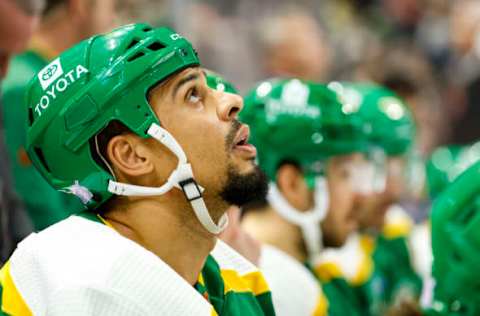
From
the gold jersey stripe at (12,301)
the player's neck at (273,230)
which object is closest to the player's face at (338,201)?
the player's neck at (273,230)

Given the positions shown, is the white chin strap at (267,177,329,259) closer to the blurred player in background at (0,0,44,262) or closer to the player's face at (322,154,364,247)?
the player's face at (322,154,364,247)

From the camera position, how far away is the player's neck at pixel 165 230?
2.08 m

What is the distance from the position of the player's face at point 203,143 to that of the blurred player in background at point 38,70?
1077 mm

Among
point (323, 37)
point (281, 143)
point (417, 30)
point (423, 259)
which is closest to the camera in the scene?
point (281, 143)

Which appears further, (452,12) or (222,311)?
(452,12)

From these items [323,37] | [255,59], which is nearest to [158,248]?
[255,59]

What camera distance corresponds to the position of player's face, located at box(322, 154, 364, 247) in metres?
3.32

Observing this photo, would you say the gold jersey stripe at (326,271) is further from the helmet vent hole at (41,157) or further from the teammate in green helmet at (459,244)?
the helmet vent hole at (41,157)

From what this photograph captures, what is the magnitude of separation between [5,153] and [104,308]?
1.26 meters

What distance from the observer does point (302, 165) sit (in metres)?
3.26

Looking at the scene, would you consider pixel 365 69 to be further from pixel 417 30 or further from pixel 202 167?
pixel 202 167

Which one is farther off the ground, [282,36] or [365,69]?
[282,36]

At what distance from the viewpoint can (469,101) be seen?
6816mm

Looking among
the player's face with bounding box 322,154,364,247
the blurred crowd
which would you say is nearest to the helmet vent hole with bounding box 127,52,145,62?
the blurred crowd
